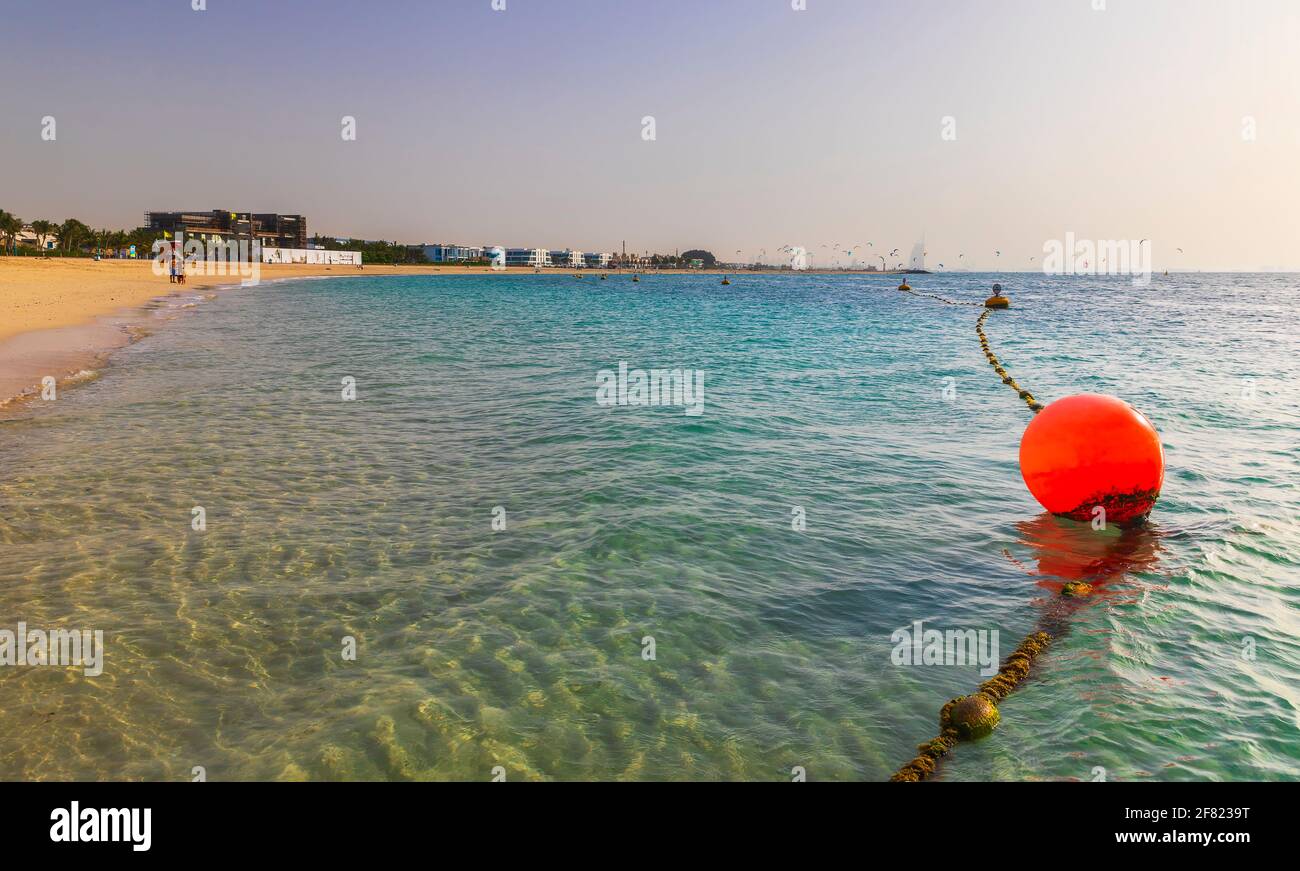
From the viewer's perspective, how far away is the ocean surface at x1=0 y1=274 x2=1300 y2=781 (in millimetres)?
5625

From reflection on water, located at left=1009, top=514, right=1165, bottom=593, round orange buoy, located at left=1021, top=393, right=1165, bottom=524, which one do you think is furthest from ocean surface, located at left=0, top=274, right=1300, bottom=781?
round orange buoy, located at left=1021, top=393, right=1165, bottom=524

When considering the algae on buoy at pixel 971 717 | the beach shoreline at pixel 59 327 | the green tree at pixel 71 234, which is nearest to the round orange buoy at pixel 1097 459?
the algae on buoy at pixel 971 717

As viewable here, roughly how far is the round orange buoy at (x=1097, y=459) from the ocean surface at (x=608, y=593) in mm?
510

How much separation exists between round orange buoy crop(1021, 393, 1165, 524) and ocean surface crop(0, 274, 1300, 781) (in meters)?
0.51

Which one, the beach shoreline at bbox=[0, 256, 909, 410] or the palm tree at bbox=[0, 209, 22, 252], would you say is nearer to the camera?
the beach shoreline at bbox=[0, 256, 909, 410]

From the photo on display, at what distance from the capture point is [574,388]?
76.0 feet

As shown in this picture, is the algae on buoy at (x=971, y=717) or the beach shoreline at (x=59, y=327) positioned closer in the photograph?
the algae on buoy at (x=971, y=717)

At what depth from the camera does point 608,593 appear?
8281 millimetres

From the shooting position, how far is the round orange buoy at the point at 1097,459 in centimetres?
962

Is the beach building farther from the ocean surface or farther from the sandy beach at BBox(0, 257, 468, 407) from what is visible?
the ocean surface

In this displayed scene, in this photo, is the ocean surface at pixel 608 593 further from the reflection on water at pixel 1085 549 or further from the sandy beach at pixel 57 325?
the sandy beach at pixel 57 325

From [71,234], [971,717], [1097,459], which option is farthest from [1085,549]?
[71,234]
